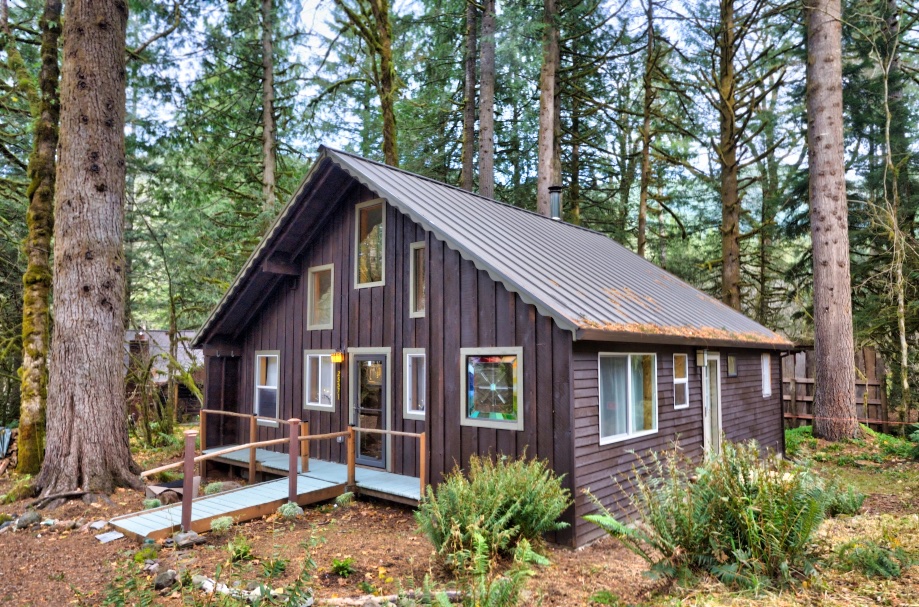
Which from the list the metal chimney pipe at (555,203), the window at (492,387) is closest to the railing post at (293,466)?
the window at (492,387)

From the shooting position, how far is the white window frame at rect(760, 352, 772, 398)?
1298cm

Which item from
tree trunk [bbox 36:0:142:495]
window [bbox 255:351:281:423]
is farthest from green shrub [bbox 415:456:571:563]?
window [bbox 255:351:281:423]

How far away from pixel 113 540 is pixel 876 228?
17.2m

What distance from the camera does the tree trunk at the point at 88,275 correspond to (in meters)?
8.18

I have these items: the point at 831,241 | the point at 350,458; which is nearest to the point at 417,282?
the point at 350,458

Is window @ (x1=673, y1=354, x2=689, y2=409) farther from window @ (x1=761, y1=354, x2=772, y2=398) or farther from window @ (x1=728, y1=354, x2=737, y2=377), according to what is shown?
window @ (x1=761, y1=354, x2=772, y2=398)

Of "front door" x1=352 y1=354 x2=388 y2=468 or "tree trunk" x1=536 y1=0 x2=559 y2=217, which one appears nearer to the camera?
"front door" x1=352 y1=354 x2=388 y2=468

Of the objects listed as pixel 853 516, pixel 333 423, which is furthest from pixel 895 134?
pixel 333 423

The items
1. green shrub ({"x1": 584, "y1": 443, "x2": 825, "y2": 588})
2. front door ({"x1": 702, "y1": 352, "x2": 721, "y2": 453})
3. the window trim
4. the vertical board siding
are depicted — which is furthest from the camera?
front door ({"x1": 702, "y1": 352, "x2": 721, "y2": 453})

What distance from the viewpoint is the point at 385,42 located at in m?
15.4

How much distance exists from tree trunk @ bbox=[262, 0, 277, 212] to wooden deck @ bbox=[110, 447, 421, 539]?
8.20m

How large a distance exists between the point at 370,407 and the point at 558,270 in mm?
3801

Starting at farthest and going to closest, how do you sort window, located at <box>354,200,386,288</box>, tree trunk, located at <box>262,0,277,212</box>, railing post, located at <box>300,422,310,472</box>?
tree trunk, located at <box>262,0,277,212</box>
window, located at <box>354,200,386,288</box>
railing post, located at <box>300,422,310,472</box>

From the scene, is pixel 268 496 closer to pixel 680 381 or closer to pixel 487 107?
pixel 680 381
